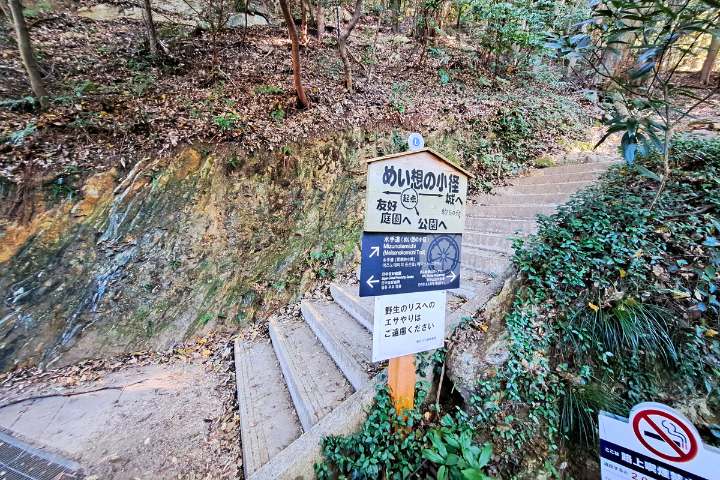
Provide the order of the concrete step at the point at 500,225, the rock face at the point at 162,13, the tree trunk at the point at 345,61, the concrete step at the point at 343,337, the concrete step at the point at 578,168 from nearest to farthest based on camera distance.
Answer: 1. the concrete step at the point at 343,337
2. the concrete step at the point at 500,225
3. the concrete step at the point at 578,168
4. the tree trunk at the point at 345,61
5. the rock face at the point at 162,13

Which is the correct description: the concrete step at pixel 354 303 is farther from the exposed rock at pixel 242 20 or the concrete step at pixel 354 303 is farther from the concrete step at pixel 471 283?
the exposed rock at pixel 242 20

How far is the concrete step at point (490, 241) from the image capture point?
3.97 m

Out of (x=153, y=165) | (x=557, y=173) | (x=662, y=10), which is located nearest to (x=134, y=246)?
(x=153, y=165)

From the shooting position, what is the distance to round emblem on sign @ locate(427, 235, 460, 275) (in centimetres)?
205

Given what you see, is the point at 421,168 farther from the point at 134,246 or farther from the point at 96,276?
the point at 96,276

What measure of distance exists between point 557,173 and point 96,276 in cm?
799

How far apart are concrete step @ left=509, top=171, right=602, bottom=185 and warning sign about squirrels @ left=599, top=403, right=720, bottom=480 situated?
426 cm

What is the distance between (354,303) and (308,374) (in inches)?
42.1

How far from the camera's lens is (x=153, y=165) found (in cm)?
431

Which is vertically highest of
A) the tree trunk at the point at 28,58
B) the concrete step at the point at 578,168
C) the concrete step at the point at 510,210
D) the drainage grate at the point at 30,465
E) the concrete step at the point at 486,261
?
the tree trunk at the point at 28,58

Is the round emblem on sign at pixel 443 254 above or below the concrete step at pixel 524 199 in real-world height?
below

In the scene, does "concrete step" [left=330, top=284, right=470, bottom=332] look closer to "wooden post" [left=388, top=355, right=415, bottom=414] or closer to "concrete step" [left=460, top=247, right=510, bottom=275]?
"concrete step" [left=460, top=247, right=510, bottom=275]

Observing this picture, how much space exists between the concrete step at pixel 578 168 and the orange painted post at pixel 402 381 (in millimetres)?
4808

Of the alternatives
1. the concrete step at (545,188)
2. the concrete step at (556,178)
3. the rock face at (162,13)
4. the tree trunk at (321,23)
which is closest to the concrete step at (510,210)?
the concrete step at (545,188)
